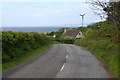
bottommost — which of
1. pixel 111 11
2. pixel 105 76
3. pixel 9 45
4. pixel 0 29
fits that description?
pixel 105 76

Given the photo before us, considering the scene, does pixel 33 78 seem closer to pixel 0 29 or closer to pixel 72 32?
pixel 0 29

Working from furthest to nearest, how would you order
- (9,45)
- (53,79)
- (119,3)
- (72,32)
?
(72,32), (119,3), (9,45), (53,79)

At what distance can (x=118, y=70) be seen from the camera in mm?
14961

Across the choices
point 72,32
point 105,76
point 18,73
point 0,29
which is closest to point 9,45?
point 0,29

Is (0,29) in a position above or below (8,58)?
above

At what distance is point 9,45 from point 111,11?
30.3 ft

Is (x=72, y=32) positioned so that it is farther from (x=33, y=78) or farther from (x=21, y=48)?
(x=33, y=78)

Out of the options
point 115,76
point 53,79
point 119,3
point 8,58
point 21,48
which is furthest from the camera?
point 21,48

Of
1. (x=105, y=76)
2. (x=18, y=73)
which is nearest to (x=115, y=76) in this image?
(x=105, y=76)

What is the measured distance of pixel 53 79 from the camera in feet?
41.6

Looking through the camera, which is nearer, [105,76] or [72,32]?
[105,76]

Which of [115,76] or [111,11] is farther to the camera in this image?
[111,11]

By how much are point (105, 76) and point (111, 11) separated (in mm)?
9073

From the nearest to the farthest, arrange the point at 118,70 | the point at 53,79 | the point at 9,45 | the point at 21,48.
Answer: the point at 53,79
the point at 118,70
the point at 9,45
the point at 21,48
